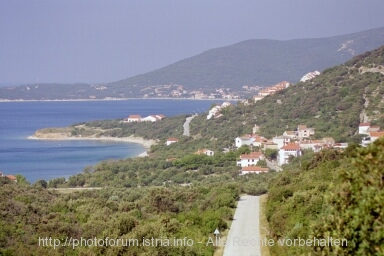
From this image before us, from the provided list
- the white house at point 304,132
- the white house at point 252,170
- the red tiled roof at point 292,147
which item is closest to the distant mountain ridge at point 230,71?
the white house at point 304,132

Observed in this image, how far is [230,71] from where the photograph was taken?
15300 cm

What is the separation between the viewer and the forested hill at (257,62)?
146125mm

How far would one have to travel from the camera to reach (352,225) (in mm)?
4527

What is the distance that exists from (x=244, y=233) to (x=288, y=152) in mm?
17656

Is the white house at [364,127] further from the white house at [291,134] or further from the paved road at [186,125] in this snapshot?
the paved road at [186,125]

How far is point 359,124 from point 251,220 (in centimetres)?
2004

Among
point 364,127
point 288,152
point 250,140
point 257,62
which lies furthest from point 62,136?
point 257,62

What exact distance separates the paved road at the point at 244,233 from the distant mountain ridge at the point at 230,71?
372ft

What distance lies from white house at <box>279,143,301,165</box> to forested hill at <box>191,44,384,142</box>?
2.58 meters

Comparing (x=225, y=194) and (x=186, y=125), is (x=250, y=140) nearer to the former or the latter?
(x=186, y=125)

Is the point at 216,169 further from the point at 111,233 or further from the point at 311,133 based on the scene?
the point at 111,233

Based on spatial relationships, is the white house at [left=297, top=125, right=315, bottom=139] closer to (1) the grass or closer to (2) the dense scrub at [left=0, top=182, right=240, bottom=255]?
(2) the dense scrub at [left=0, top=182, right=240, bottom=255]

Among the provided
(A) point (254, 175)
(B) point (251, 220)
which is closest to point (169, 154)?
(A) point (254, 175)

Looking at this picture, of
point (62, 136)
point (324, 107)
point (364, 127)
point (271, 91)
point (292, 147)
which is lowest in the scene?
point (62, 136)
